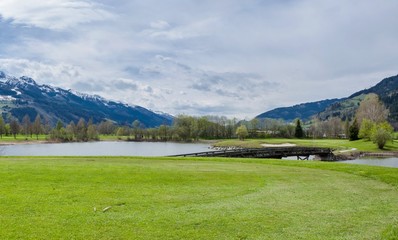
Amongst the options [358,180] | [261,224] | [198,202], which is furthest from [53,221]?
[358,180]

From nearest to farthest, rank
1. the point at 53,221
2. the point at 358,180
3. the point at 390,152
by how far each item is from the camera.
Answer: the point at 53,221 < the point at 358,180 < the point at 390,152

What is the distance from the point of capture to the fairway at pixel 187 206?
1195 centimetres

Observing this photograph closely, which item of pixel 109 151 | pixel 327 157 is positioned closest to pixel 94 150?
pixel 109 151

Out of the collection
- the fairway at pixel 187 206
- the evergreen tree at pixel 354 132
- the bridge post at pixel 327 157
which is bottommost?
the bridge post at pixel 327 157

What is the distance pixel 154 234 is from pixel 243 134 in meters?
188

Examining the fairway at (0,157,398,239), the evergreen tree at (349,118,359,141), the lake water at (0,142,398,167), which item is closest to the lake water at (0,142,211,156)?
the lake water at (0,142,398,167)

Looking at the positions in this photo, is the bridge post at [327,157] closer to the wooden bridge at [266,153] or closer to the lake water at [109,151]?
the wooden bridge at [266,153]

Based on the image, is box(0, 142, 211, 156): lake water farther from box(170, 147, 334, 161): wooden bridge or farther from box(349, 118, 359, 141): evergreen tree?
box(349, 118, 359, 141): evergreen tree

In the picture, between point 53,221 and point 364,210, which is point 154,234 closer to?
point 53,221

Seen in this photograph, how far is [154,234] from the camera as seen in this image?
37.9 feet

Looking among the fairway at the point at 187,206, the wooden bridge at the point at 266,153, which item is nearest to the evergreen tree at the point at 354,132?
the wooden bridge at the point at 266,153

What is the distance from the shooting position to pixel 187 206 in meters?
15.5

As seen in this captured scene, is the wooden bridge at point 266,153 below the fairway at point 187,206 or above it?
below

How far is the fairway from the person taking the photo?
1195 cm
